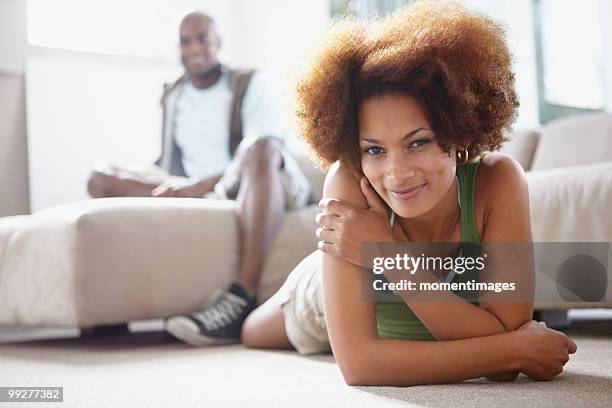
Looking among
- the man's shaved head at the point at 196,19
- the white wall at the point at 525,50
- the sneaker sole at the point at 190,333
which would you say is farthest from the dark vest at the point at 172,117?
the white wall at the point at 525,50

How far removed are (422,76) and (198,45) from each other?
1938mm

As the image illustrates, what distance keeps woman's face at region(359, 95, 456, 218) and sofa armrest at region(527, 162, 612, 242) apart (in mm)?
714

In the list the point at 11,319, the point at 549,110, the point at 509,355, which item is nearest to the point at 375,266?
the point at 509,355

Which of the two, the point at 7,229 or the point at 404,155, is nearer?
the point at 404,155

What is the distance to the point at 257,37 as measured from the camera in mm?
4633

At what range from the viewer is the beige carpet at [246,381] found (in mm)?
1111

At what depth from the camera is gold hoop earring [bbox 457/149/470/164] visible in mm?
1280

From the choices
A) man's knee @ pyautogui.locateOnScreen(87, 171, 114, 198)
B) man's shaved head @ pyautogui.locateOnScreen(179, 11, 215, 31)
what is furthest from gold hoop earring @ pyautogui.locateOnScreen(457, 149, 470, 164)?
man's shaved head @ pyautogui.locateOnScreen(179, 11, 215, 31)

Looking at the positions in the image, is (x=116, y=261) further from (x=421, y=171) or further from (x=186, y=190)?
(x=421, y=171)

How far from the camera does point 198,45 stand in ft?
9.77

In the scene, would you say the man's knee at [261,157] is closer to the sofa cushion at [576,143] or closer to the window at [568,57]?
the sofa cushion at [576,143]

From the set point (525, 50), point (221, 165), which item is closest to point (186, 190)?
point (221, 165)

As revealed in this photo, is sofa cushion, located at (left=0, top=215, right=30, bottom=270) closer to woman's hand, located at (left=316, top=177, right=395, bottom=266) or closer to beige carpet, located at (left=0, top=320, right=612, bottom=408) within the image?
beige carpet, located at (left=0, top=320, right=612, bottom=408)

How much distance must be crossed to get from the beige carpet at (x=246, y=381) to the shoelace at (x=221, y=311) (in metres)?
0.09
